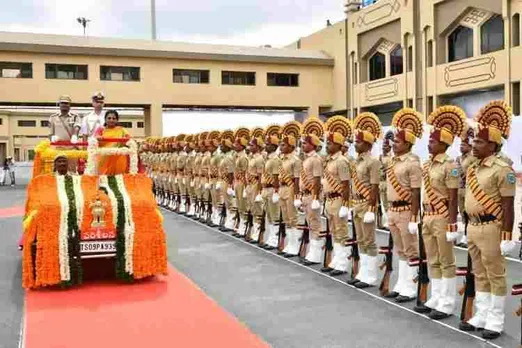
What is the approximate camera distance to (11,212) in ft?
55.4

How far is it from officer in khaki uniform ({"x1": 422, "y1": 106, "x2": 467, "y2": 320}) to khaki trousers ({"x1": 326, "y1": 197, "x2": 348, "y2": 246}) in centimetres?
185

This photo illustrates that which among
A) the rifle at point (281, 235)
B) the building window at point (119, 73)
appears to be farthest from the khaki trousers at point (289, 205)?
the building window at point (119, 73)

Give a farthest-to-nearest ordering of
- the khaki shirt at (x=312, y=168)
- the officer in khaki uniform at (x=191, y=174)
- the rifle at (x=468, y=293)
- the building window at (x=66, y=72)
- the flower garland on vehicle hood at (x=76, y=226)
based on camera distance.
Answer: the building window at (x=66, y=72) < the officer in khaki uniform at (x=191, y=174) < the khaki shirt at (x=312, y=168) < the flower garland on vehicle hood at (x=76, y=226) < the rifle at (x=468, y=293)

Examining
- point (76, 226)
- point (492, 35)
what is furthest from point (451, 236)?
point (492, 35)

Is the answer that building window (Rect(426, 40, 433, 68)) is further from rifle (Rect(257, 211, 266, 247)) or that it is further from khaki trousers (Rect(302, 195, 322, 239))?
khaki trousers (Rect(302, 195, 322, 239))

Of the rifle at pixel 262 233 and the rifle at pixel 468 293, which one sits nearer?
→ the rifle at pixel 468 293

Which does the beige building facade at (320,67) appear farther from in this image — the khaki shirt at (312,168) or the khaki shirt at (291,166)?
the khaki shirt at (312,168)

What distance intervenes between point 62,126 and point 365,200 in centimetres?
463

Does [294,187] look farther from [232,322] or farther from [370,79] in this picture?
[370,79]

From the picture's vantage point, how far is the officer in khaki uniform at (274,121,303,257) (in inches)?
368

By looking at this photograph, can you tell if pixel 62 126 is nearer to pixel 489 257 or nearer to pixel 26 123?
pixel 489 257

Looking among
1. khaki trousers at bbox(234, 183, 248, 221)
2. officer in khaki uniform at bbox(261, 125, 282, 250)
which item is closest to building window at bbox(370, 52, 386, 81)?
khaki trousers at bbox(234, 183, 248, 221)

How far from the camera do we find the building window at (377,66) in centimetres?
2799

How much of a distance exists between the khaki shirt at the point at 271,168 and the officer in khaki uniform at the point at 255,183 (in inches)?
19.9
